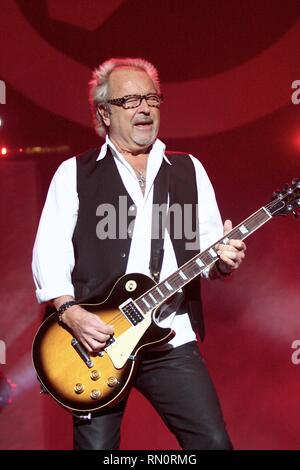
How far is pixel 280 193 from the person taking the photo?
283 cm

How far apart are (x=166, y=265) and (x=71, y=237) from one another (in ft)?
1.32

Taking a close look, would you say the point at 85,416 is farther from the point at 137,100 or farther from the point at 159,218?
the point at 137,100

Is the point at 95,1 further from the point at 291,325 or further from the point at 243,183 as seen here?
the point at 291,325

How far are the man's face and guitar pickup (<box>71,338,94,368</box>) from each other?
0.86 meters

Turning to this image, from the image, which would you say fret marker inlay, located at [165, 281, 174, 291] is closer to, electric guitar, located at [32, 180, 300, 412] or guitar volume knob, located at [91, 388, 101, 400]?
electric guitar, located at [32, 180, 300, 412]

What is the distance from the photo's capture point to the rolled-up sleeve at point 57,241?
273cm

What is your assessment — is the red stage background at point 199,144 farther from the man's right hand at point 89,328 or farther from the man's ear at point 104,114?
the man's right hand at point 89,328

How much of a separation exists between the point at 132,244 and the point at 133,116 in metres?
0.54

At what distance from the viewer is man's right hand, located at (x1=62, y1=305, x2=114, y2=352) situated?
2.59m

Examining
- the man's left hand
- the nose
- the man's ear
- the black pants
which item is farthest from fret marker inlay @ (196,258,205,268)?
the man's ear

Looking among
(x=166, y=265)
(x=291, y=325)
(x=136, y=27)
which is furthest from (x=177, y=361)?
(x=136, y=27)

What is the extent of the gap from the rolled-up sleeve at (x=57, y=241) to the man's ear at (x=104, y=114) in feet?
0.92

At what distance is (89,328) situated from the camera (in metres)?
2.60

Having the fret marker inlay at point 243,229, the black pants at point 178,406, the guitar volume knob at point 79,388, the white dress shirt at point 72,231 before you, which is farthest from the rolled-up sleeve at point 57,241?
the fret marker inlay at point 243,229
